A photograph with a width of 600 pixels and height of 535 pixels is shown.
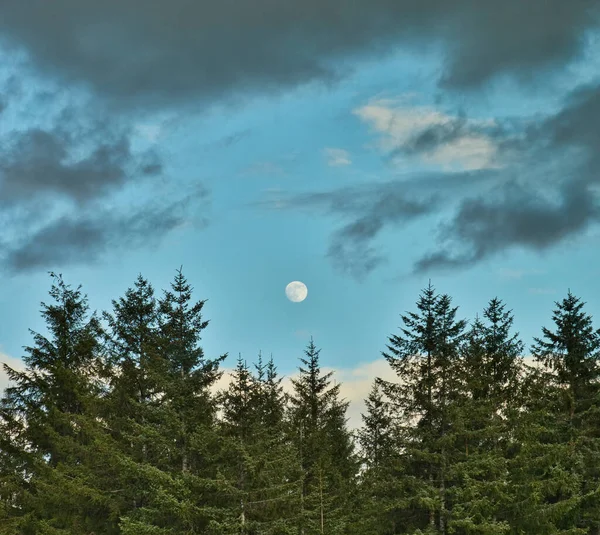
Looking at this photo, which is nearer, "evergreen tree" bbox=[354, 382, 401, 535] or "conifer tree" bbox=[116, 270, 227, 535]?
"conifer tree" bbox=[116, 270, 227, 535]

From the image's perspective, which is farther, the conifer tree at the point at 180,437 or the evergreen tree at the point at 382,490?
the evergreen tree at the point at 382,490

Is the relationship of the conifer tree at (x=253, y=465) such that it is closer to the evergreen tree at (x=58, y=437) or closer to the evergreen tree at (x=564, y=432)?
the evergreen tree at (x=58, y=437)

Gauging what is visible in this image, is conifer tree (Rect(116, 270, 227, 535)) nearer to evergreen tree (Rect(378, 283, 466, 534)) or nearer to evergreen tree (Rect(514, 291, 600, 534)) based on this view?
evergreen tree (Rect(378, 283, 466, 534))

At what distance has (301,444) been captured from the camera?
4212cm

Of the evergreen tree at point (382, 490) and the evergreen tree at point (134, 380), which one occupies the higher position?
the evergreen tree at point (134, 380)

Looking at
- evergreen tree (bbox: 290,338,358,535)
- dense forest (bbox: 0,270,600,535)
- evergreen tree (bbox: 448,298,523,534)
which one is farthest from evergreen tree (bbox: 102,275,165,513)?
evergreen tree (bbox: 448,298,523,534)

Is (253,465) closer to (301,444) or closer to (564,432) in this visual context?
(301,444)

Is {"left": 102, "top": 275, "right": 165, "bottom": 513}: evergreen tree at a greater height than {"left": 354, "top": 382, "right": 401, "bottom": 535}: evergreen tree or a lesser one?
greater

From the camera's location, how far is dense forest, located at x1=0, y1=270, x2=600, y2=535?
117ft

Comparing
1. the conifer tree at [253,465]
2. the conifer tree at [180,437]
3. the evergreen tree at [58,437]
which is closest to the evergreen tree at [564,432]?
the conifer tree at [253,465]

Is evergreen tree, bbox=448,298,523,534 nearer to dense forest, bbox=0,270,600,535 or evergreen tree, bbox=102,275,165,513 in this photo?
dense forest, bbox=0,270,600,535

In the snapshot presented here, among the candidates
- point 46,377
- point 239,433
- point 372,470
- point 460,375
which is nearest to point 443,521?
point 372,470

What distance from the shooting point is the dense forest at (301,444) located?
3562 centimetres

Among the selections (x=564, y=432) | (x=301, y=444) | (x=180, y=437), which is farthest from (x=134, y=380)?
(x=564, y=432)
